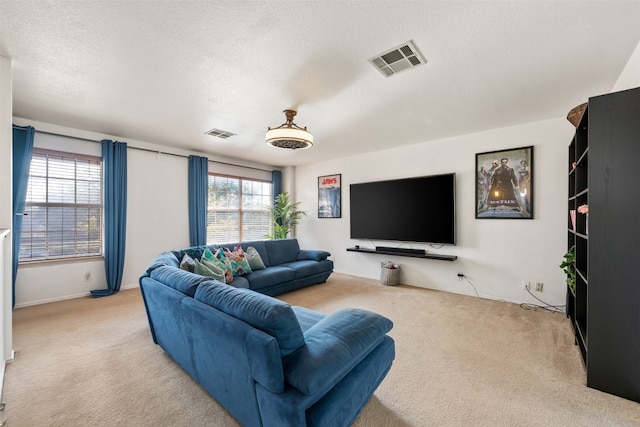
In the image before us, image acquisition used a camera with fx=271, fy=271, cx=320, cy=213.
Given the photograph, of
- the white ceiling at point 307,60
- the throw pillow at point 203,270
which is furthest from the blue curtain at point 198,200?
the throw pillow at point 203,270

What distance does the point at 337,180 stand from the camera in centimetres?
584

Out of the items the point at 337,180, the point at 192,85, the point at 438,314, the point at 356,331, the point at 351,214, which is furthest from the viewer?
the point at 337,180

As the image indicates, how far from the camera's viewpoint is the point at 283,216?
6391 mm

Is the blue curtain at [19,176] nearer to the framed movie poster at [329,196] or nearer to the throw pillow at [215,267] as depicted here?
the throw pillow at [215,267]

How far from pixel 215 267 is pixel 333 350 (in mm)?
2387

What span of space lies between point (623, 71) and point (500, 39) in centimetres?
133

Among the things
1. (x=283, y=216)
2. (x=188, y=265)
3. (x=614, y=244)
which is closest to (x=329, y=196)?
(x=283, y=216)

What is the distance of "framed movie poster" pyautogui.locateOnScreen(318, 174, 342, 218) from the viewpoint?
584 centimetres

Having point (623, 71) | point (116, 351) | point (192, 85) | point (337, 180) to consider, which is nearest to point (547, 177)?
point (623, 71)

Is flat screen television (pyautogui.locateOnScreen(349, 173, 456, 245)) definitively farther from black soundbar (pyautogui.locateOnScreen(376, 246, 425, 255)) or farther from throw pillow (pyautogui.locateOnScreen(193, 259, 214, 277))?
throw pillow (pyautogui.locateOnScreen(193, 259, 214, 277))

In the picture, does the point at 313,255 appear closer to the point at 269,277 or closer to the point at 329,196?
the point at 269,277

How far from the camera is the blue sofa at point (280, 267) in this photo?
3.65 meters

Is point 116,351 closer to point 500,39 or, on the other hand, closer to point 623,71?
point 500,39

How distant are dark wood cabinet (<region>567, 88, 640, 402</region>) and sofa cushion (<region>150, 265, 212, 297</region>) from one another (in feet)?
8.87
